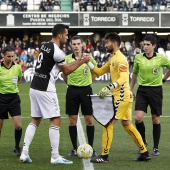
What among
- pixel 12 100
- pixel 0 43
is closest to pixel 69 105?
pixel 12 100

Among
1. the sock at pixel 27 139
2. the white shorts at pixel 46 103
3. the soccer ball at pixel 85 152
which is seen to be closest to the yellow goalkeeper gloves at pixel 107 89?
the white shorts at pixel 46 103

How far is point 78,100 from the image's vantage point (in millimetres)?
11180

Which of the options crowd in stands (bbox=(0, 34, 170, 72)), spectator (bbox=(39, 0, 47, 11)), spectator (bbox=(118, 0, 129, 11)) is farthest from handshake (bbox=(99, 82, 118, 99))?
spectator (bbox=(118, 0, 129, 11))

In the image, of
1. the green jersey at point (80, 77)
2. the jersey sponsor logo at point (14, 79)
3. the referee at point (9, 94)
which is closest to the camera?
the referee at point (9, 94)

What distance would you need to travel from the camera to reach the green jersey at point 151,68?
36.6 ft

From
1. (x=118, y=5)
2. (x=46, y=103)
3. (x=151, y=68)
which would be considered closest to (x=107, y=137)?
(x=46, y=103)

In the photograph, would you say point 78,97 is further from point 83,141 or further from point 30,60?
point 30,60

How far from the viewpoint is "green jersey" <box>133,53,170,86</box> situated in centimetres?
1115

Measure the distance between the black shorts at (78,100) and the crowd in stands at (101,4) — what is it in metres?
32.7

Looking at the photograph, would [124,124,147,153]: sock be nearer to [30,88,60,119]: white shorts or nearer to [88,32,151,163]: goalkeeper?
[88,32,151,163]: goalkeeper

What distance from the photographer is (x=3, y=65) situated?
11070mm

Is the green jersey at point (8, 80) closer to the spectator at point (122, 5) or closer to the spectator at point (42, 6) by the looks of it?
the spectator at point (42, 6)

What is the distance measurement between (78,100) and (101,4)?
33453 millimetres

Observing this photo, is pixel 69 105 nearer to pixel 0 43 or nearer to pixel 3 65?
pixel 3 65
